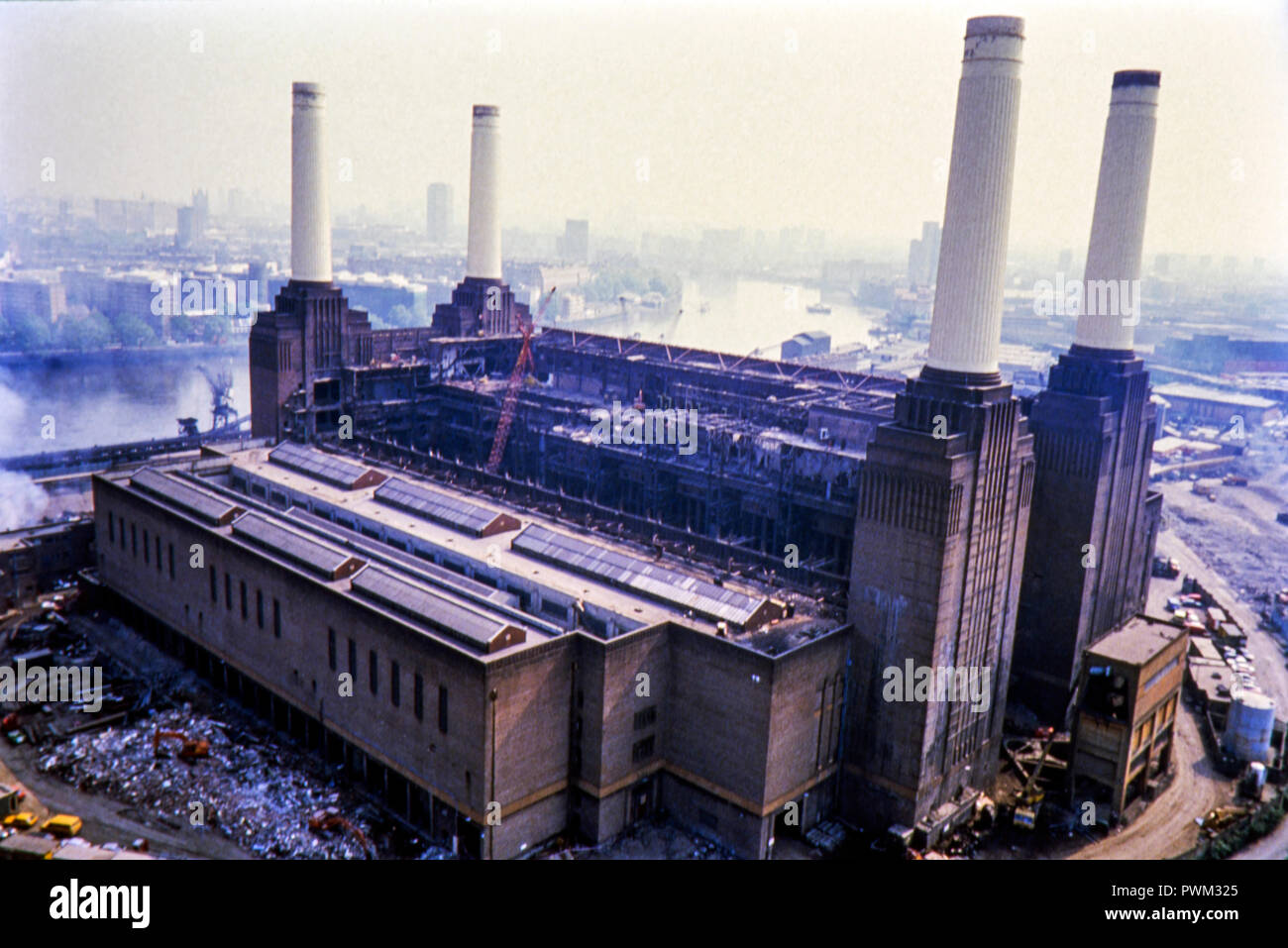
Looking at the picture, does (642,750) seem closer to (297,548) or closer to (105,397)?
(297,548)

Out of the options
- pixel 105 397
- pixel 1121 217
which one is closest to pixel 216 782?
pixel 1121 217

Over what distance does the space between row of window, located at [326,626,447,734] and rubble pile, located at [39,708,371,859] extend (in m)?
3.30

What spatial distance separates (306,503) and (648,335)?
10168 centimetres

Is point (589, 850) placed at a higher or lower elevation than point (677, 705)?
lower

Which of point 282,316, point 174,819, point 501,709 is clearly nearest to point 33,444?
point 282,316

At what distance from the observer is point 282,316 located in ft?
150

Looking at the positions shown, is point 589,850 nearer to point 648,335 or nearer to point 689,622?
point 689,622

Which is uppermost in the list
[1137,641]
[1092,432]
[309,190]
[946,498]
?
[309,190]

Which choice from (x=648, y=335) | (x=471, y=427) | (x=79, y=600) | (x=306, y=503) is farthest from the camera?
(x=648, y=335)

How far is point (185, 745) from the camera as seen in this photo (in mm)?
28844

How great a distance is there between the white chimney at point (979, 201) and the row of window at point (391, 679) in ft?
53.2

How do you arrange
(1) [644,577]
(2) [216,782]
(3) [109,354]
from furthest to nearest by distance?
(3) [109,354] < (1) [644,577] < (2) [216,782]

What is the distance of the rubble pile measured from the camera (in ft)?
82.4

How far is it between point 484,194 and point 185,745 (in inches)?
1498
